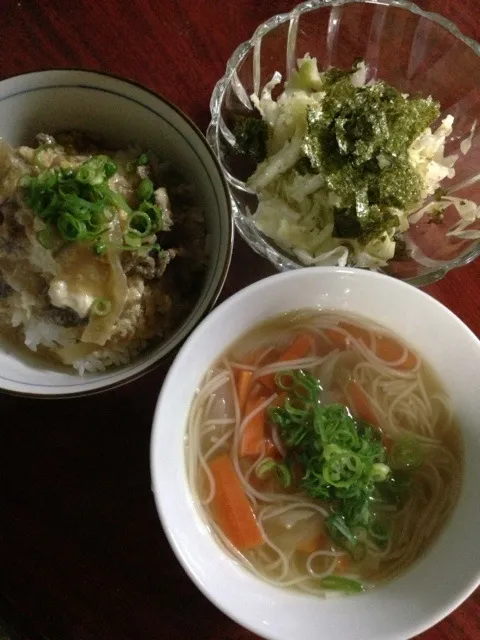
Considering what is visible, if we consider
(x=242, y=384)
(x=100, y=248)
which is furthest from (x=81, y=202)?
(x=242, y=384)

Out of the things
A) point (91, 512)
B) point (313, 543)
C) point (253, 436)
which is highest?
point (253, 436)

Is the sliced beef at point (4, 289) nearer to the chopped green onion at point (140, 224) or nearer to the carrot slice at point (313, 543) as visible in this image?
the chopped green onion at point (140, 224)

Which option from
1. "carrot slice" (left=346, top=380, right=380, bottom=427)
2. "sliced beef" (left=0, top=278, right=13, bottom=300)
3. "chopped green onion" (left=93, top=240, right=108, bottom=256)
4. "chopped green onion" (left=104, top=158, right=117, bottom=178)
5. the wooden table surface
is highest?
"chopped green onion" (left=104, top=158, right=117, bottom=178)

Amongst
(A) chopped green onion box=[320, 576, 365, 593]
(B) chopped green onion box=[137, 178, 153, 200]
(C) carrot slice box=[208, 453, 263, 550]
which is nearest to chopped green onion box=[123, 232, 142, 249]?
(B) chopped green onion box=[137, 178, 153, 200]

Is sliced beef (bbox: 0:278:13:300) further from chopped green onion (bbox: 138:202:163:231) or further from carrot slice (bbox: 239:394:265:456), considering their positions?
carrot slice (bbox: 239:394:265:456)

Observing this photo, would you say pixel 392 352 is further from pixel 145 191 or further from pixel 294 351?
pixel 145 191

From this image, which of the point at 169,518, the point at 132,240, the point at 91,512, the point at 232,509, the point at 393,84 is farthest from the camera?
the point at 393,84
